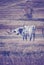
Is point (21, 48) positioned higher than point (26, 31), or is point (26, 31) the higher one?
point (26, 31)

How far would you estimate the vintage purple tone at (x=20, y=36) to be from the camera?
1.76m

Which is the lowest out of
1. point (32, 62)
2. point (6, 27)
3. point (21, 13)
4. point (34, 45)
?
point (32, 62)

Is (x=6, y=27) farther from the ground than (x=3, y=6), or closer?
closer

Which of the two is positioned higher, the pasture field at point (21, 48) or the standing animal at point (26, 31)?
the standing animal at point (26, 31)

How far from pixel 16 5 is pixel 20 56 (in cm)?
Answer: 45

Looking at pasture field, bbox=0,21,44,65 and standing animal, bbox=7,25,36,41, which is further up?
standing animal, bbox=7,25,36,41

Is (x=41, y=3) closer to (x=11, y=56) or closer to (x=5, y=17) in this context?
(x=5, y=17)

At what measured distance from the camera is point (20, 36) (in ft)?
5.78

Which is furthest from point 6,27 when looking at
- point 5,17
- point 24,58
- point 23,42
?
point 24,58

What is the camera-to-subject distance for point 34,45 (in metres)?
1.76

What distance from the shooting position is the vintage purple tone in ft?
5.77

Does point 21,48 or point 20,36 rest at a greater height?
point 20,36

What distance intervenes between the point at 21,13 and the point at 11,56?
1.28ft

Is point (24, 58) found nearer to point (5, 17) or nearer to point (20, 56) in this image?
point (20, 56)
